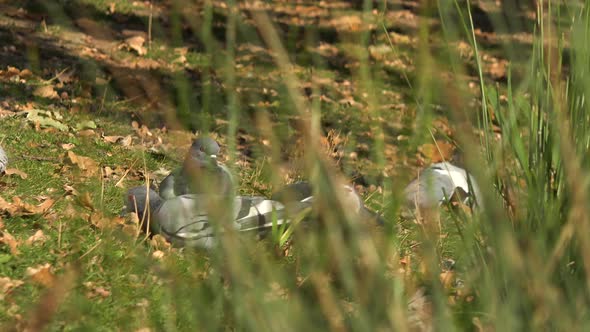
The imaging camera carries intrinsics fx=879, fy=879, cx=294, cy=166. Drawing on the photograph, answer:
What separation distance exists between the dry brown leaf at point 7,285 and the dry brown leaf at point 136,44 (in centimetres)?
536

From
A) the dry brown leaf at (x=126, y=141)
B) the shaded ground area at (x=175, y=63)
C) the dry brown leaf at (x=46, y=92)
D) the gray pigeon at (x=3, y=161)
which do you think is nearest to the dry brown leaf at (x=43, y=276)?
the gray pigeon at (x=3, y=161)

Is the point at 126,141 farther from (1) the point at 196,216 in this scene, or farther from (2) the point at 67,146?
(1) the point at 196,216

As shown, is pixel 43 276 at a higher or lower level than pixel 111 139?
higher

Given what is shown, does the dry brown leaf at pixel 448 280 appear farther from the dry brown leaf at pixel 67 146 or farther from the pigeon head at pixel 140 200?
the dry brown leaf at pixel 67 146

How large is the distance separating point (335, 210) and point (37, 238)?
238 cm

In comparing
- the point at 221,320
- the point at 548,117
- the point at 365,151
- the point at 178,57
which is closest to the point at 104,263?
the point at 221,320

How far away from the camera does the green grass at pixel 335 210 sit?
1541mm

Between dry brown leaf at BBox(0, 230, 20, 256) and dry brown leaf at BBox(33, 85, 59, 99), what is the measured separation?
3.17 meters

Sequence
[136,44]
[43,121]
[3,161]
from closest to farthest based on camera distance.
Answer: [3,161], [43,121], [136,44]

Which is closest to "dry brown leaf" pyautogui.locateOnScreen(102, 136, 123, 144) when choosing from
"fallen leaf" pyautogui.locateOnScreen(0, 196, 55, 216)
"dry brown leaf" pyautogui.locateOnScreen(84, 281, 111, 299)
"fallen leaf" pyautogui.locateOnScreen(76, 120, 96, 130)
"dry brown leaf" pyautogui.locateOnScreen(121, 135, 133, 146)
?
"dry brown leaf" pyautogui.locateOnScreen(121, 135, 133, 146)

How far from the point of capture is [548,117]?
2.69m

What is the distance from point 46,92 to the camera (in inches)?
262

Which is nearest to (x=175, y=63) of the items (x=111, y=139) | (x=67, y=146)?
(x=111, y=139)

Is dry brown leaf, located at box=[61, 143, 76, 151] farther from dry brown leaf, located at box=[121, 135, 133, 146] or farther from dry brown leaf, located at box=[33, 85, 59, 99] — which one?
dry brown leaf, located at box=[33, 85, 59, 99]
